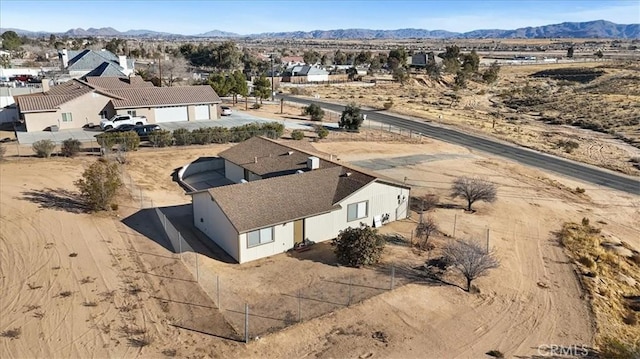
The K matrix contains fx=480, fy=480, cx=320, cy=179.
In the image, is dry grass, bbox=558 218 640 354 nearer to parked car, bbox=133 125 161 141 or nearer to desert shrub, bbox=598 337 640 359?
desert shrub, bbox=598 337 640 359

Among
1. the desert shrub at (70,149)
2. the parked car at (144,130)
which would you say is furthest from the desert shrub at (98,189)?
the parked car at (144,130)

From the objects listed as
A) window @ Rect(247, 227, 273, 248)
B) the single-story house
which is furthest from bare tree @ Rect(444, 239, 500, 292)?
the single-story house

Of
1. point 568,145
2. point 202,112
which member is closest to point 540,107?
point 568,145

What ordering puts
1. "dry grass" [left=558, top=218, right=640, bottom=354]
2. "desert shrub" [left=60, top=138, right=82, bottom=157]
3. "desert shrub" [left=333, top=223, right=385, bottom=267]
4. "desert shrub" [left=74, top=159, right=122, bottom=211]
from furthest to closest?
1. "desert shrub" [left=60, top=138, right=82, bottom=157]
2. "desert shrub" [left=74, top=159, right=122, bottom=211]
3. "desert shrub" [left=333, top=223, right=385, bottom=267]
4. "dry grass" [left=558, top=218, right=640, bottom=354]

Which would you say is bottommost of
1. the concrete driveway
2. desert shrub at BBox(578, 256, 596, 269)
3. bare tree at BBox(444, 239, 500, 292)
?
desert shrub at BBox(578, 256, 596, 269)

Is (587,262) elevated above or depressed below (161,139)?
below

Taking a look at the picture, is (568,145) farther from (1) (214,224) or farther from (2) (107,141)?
(2) (107,141)

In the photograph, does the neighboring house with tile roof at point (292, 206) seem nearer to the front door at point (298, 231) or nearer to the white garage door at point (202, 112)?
the front door at point (298, 231)
